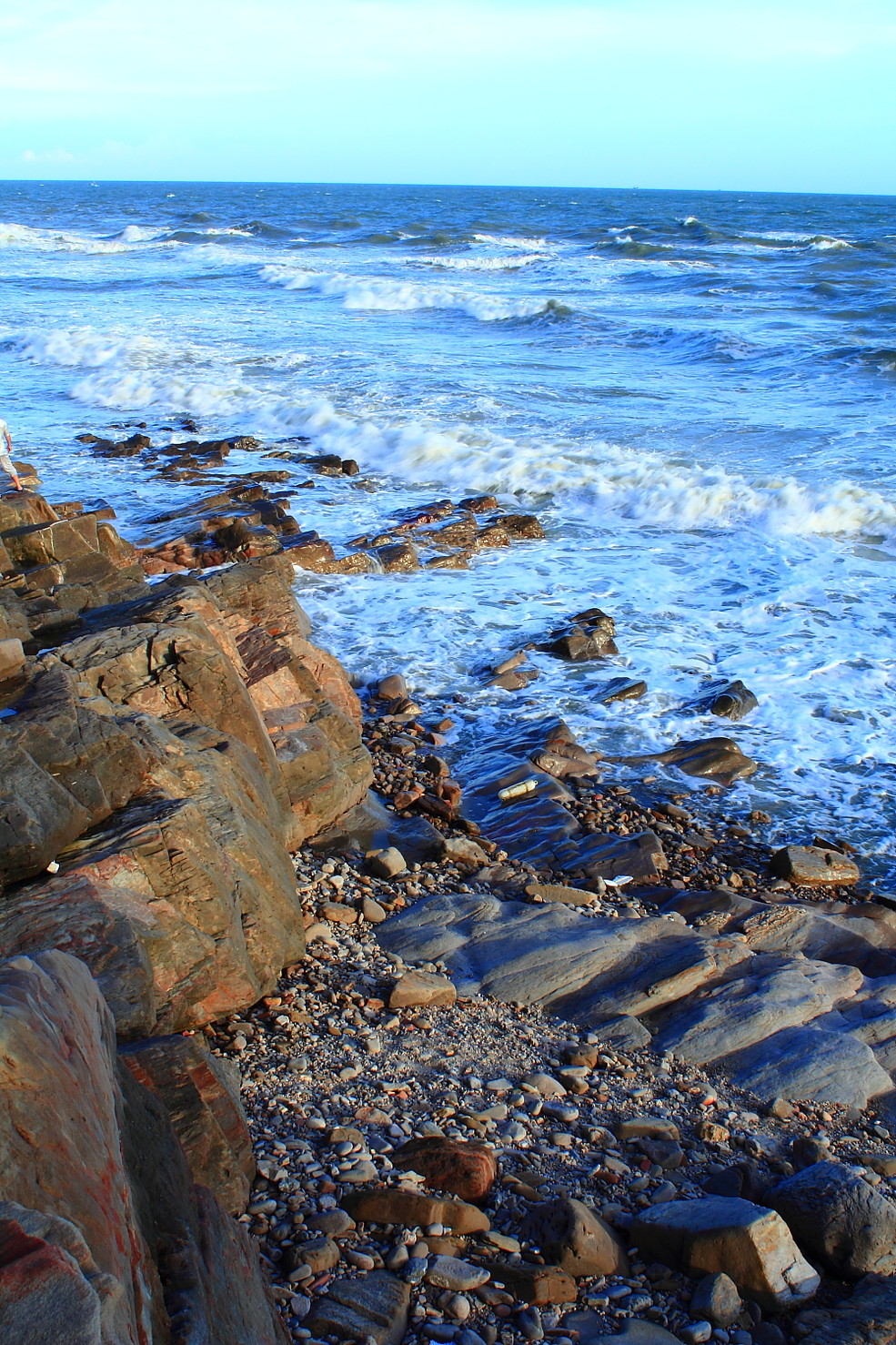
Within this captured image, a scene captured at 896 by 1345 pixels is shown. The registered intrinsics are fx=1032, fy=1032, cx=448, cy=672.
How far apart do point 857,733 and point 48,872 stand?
6.92 m

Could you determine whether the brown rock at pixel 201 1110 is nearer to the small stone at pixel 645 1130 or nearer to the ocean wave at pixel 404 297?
the small stone at pixel 645 1130

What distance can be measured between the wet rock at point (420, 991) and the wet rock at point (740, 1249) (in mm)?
1673

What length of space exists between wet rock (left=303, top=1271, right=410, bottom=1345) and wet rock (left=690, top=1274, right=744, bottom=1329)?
0.91 meters

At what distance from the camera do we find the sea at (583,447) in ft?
30.4

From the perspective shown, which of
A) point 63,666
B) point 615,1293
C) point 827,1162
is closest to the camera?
point 615,1293

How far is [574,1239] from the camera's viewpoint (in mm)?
3283

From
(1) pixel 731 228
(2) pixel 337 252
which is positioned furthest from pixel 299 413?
(1) pixel 731 228

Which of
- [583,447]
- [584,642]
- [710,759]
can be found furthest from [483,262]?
[710,759]

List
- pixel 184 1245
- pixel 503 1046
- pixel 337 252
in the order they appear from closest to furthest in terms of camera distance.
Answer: pixel 184 1245 → pixel 503 1046 → pixel 337 252

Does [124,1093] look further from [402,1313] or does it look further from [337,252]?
[337,252]

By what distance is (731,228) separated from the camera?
60969 millimetres

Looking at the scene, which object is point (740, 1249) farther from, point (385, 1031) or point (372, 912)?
point (372, 912)

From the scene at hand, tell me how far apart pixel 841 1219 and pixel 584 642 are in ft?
23.0

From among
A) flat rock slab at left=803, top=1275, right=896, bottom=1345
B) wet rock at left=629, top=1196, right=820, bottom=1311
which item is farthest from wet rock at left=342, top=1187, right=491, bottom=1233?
flat rock slab at left=803, top=1275, right=896, bottom=1345
